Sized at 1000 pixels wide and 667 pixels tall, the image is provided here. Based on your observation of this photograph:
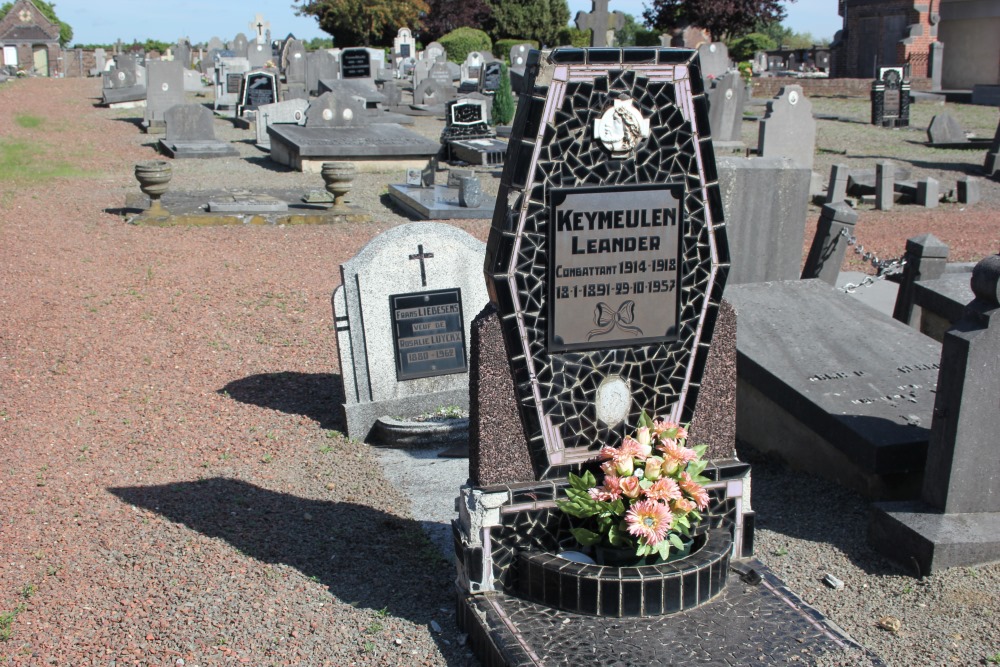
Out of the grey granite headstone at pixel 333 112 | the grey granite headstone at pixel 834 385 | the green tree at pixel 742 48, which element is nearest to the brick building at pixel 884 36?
the green tree at pixel 742 48

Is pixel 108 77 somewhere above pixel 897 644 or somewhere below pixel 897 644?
above

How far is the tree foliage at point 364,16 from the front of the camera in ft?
163

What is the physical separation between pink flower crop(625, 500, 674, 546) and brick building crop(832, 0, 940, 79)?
121 ft

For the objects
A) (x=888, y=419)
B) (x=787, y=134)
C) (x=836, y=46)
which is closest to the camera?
(x=888, y=419)

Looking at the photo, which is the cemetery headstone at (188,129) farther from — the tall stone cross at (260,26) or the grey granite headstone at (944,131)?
the tall stone cross at (260,26)

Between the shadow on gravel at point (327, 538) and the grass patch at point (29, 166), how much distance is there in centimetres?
1345

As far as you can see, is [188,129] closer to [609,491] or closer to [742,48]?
[609,491]

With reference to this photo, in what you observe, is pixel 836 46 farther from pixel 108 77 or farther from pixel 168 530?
pixel 168 530

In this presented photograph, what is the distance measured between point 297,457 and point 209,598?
1.76 metres

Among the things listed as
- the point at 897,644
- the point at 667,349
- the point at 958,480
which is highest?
the point at 667,349

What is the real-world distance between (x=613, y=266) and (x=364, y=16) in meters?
49.0

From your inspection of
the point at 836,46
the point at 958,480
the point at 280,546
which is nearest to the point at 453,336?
the point at 280,546

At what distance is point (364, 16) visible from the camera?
50094 millimetres

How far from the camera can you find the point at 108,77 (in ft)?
106
